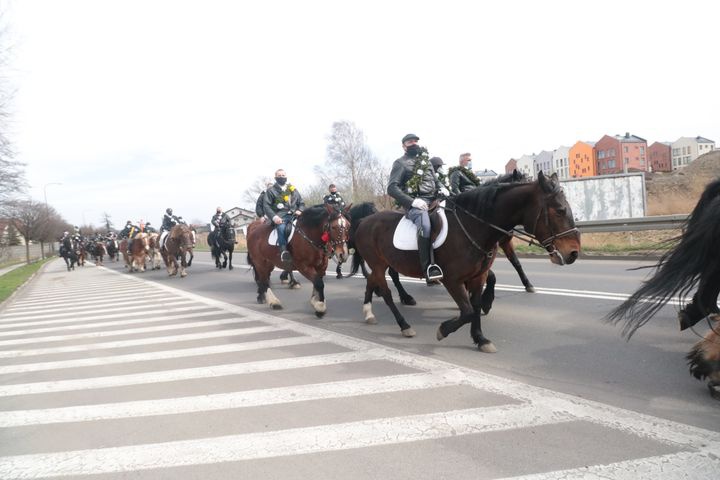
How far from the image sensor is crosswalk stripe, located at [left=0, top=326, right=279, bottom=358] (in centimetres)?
706

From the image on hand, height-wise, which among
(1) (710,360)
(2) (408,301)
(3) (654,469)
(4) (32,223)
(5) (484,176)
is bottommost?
(3) (654,469)

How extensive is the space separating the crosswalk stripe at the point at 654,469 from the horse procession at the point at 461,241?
107cm

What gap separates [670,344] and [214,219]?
17656 millimetres

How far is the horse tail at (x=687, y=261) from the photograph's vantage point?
3.51 m

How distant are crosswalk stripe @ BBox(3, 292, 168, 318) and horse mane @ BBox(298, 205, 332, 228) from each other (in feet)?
18.9

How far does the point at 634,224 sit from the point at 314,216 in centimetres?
1182

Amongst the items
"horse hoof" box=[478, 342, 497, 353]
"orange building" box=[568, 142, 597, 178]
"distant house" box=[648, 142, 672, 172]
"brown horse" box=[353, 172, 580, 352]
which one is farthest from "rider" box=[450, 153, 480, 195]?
"distant house" box=[648, 142, 672, 172]

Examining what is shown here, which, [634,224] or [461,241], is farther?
[634,224]

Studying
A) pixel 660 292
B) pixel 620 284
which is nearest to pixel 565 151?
pixel 620 284

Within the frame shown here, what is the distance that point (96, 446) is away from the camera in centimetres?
357

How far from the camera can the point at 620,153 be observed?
73438mm

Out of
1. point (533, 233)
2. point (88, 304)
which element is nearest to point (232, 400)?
point (533, 233)

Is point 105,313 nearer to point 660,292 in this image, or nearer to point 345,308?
point 345,308

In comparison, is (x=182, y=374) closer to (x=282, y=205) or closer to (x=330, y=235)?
(x=330, y=235)
